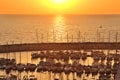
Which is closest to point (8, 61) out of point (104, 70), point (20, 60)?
point (20, 60)

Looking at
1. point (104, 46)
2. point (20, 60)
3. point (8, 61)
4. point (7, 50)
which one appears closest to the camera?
point (8, 61)

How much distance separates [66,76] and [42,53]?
1093 centimetres

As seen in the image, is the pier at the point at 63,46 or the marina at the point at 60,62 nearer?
Result: the marina at the point at 60,62

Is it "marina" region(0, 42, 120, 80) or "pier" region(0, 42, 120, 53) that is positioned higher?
"pier" region(0, 42, 120, 53)

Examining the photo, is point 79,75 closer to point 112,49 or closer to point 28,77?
point 28,77

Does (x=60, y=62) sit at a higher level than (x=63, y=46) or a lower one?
lower

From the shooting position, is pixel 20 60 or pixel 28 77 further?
pixel 20 60

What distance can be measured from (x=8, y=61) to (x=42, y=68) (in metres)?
5.26

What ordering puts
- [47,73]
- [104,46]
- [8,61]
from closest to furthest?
[47,73] → [8,61] → [104,46]

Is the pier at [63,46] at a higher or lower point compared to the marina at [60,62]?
higher

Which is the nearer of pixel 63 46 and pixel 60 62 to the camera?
pixel 60 62

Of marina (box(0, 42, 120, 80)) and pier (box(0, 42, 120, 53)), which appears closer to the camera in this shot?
marina (box(0, 42, 120, 80))

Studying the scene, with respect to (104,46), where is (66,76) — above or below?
below

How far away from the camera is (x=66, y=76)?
129 ft
